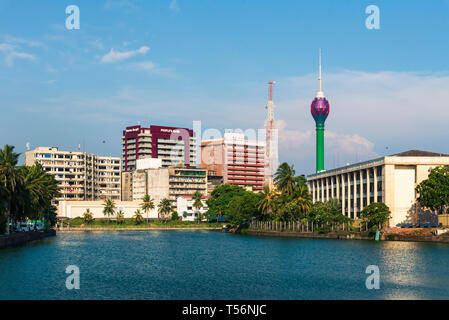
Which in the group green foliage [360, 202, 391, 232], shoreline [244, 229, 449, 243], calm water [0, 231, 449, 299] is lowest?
shoreline [244, 229, 449, 243]

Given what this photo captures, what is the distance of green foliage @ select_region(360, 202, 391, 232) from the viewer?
415 feet

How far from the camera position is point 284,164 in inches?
6107

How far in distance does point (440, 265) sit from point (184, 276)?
31429 mm

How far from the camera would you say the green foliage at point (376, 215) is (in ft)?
415

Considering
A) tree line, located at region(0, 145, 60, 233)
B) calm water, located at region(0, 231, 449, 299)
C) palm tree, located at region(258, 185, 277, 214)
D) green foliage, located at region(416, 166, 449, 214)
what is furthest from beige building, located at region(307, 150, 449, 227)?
tree line, located at region(0, 145, 60, 233)

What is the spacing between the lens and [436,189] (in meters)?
122

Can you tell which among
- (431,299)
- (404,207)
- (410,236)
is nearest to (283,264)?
(431,299)

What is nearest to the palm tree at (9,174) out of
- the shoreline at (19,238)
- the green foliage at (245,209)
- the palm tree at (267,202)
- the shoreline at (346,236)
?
the shoreline at (19,238)

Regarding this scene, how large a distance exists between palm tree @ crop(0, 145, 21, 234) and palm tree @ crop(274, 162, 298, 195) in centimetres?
6664

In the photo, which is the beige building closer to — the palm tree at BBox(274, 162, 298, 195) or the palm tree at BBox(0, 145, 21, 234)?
the palm tree at BBox(274, 162, 298, 195)

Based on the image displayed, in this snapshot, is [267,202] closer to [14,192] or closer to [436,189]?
[436,189]

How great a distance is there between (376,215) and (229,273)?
215ft

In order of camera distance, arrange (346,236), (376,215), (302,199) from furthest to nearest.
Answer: (302,199) < (346,236) < (376,215)

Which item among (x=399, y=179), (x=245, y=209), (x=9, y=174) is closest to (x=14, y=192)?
(x=9, y=174)
